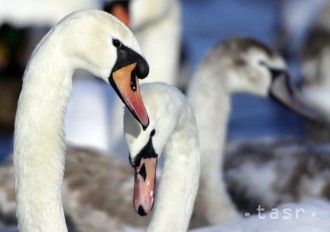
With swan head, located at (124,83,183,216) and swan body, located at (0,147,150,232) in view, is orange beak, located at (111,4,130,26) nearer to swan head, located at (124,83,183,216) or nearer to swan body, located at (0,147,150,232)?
swan body, located at (0,147,150,232)

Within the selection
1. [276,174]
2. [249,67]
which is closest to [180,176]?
[249,67]

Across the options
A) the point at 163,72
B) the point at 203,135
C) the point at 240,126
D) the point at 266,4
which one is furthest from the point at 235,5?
the point at 203,135

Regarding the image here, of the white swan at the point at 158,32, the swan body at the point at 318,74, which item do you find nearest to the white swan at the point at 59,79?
the white swan at the point at 158,32

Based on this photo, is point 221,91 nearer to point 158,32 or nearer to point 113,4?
point 113,4

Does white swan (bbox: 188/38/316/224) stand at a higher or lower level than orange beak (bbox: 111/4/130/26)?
lower

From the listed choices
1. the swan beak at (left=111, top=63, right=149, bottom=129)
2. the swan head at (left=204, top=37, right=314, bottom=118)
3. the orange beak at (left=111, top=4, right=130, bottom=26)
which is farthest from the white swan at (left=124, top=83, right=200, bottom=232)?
the orange beak at (left=111, top=4, right=130, bottom=26)

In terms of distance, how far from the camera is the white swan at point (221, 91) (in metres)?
7.07

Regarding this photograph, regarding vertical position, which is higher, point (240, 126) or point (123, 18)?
point (123, 18)

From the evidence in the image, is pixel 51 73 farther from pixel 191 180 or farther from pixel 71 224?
pixel 71 224

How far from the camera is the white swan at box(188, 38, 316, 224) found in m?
7.07

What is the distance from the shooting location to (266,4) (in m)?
15.5

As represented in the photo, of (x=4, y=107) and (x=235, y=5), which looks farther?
(x=235, y=5)

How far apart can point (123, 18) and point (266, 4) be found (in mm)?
7080

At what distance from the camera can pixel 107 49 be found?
455 cm
